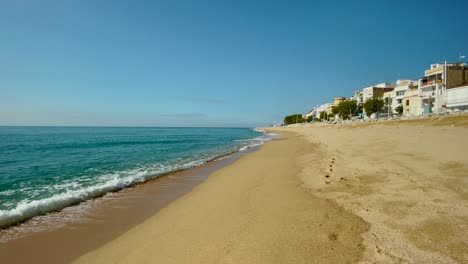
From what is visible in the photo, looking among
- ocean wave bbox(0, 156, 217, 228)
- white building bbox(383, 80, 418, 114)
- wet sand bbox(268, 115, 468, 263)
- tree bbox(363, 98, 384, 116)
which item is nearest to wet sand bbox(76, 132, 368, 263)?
wet sand bbox(268, 115, 468, 263)

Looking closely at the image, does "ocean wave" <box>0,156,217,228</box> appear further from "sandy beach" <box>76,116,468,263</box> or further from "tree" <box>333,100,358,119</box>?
"tree" <box>333,100,358,119</box>

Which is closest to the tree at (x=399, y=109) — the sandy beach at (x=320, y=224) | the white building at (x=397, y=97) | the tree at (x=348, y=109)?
the white building at (x=397, y=97)

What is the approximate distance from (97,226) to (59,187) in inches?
193

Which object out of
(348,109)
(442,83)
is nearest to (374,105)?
(348,109)

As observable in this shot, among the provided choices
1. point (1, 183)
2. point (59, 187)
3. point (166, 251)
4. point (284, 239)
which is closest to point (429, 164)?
point (284, 239)

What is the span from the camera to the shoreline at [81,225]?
14.6 feet

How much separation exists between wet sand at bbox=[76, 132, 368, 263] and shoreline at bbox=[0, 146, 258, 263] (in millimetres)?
412

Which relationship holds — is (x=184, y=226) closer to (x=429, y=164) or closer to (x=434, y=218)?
(x=434, y=218)

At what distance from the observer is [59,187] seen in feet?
30.2

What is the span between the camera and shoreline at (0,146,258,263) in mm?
4441

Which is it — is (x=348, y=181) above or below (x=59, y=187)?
above

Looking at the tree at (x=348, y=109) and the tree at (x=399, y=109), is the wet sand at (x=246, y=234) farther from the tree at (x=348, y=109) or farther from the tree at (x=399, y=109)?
the tree at (x=348, y=109)

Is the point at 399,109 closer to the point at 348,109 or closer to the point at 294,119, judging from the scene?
the point at 348,109

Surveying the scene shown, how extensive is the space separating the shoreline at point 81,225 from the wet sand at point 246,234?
0.41m
